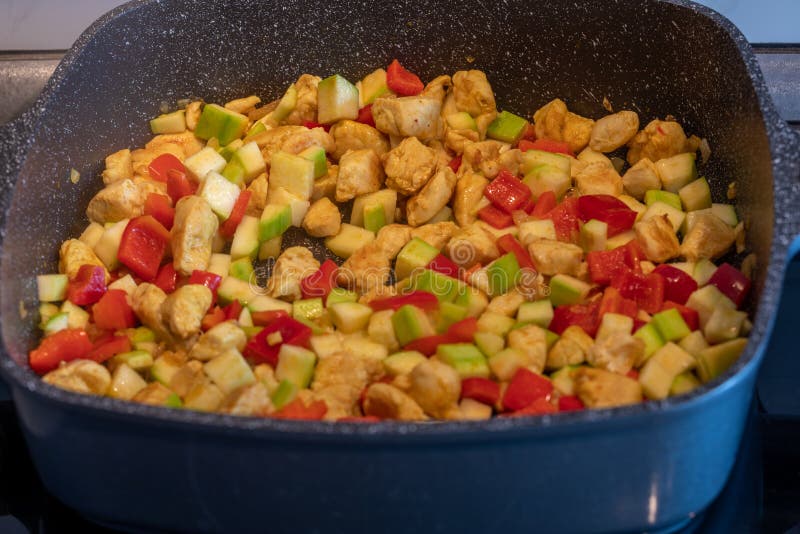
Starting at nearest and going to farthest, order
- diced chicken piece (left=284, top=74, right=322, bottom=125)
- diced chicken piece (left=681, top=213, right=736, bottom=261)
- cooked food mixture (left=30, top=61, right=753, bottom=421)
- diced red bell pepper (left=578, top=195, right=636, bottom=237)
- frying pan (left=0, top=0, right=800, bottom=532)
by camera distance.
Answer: frying pan (left=0, top=0, right=800, bottom=532) → cooked food mixture (left=30, top=61, right=753, bottom=421) → diced chicken piece (left=681, top=213, right=736, bottom=261) → diced red bell pepper (left=578, top=195, right=636, bottom=237) → diced chicken piece (left=284, top=74, right=322, bottom=125)

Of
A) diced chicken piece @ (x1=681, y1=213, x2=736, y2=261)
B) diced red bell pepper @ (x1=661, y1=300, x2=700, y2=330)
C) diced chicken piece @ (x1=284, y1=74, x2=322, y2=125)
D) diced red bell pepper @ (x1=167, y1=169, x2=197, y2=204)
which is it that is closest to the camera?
diced red bell pepper @ (x1=661, y1=300, x2=700, y2=330)

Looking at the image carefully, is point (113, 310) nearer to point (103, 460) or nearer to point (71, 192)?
point (71, 192)

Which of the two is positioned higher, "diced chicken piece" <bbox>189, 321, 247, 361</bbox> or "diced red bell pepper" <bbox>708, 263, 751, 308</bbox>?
"diced red bell pepper" <bbox>708, 263, 751, 308</bbox>

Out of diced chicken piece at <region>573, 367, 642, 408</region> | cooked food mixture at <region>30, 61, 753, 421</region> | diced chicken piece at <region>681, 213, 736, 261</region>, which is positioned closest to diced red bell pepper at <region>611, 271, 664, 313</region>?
cooked food mixture at <region>30, 61, 753, 421</region>

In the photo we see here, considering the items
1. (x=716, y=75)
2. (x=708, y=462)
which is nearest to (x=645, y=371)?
(x=708, y=462)

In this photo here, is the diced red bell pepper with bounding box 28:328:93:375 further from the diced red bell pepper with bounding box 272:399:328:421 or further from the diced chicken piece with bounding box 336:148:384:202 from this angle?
the diced chicken piece with bounding box 336:148:384:202

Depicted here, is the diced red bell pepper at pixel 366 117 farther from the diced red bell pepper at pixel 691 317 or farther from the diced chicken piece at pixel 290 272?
the diced red bell pepper at pixel 691 317

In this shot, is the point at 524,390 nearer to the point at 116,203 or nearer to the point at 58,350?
the point at 58,350

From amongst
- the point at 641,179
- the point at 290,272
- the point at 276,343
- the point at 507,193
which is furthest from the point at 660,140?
the point at 276,343
